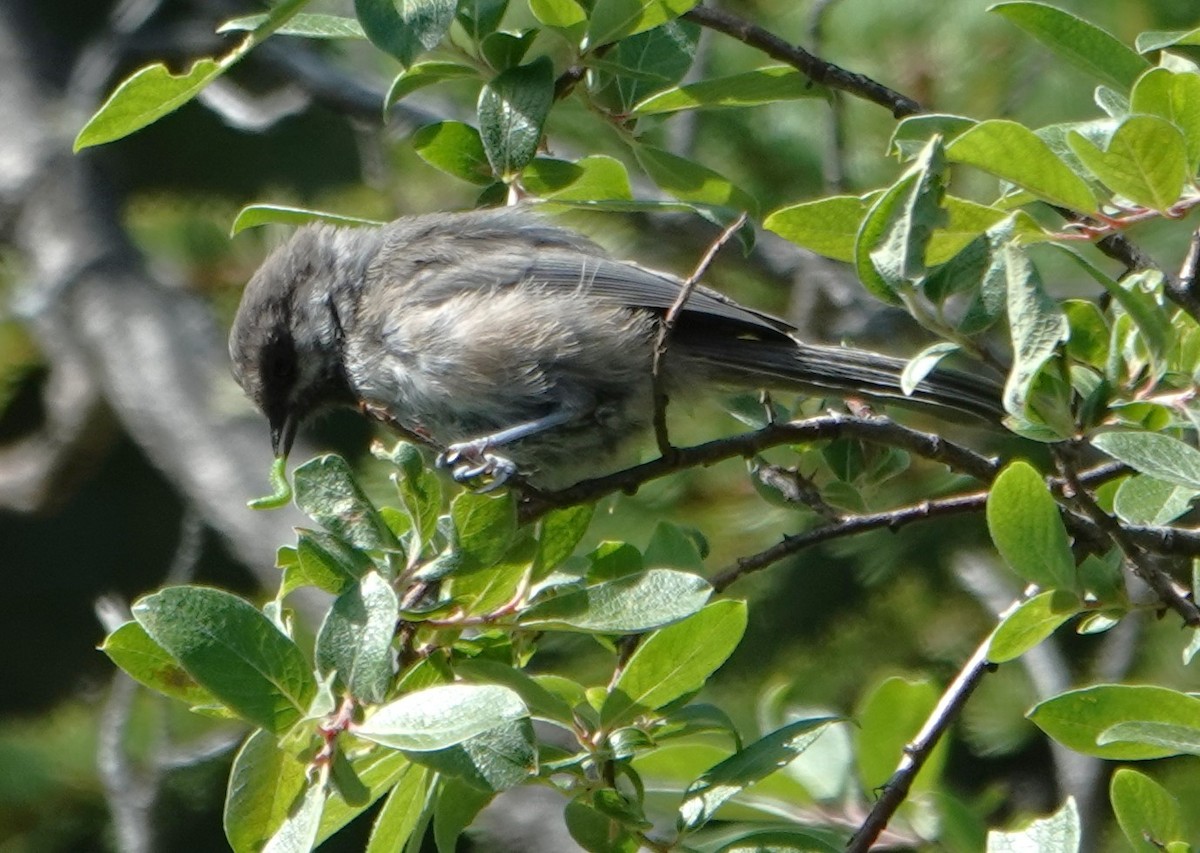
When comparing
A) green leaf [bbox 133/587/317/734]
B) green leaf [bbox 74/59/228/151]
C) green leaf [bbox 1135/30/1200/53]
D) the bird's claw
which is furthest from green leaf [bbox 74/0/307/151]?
green leaf [bbox 1135/30/1200/53]

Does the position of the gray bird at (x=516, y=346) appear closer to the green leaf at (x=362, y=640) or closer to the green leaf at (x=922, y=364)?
the green leaf at (x=922, y=364)

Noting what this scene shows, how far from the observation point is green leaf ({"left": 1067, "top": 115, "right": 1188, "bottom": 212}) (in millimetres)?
1896

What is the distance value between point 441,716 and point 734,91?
1.27 m

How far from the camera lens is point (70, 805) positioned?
639 cm

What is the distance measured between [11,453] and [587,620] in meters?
6.65

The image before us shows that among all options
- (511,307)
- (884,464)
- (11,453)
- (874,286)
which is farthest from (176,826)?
(874,286)

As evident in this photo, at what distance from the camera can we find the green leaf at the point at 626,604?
6.52ft

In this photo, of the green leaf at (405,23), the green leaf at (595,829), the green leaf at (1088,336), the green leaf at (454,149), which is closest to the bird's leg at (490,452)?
the green leaf at (454,149)

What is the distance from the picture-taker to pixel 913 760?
218 cm

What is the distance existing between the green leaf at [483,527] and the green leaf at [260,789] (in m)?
0.36

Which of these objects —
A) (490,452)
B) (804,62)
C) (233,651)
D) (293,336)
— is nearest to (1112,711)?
(233,651)

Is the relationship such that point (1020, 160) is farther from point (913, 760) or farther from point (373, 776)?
point (373, 776)

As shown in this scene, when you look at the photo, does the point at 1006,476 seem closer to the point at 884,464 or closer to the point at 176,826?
the point at 884,464

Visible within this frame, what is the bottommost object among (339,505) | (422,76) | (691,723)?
(691,723)
